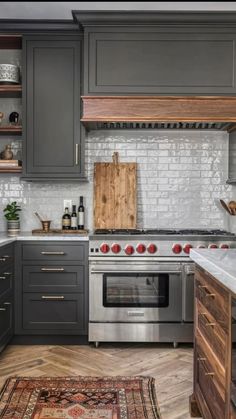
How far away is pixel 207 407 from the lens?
212cm

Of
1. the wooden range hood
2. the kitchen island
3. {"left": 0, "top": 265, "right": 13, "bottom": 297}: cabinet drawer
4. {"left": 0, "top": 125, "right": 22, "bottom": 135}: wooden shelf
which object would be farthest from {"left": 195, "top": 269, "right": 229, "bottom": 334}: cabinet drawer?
{"left": 0, "top": 125, "right": 22, "bottom": 135}: wooden shelf

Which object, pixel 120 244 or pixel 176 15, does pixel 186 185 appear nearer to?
pixel 120 244

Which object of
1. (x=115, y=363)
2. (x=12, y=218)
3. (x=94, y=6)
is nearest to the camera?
(x=115, y=363)

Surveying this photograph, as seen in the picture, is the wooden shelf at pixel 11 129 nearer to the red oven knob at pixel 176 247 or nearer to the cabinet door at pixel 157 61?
the cabinet door at pixel 157 61

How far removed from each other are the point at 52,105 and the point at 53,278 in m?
1.49

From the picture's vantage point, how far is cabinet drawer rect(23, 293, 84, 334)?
12.4 feet

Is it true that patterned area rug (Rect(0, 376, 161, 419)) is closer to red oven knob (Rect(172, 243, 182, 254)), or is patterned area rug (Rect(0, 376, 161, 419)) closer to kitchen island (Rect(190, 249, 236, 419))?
kitchen island (Rect(190, 249, 236, 419))

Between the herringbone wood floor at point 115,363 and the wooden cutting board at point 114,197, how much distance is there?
1.10 meters

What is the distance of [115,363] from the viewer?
133 inches

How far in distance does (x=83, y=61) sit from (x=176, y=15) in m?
0.86

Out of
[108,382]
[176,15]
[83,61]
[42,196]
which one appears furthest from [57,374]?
[176,15]

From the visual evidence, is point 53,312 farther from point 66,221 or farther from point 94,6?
point 94,6

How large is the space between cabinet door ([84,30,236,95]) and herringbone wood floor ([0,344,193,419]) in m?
2.12

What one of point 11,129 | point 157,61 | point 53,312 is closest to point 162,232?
point 53,312
